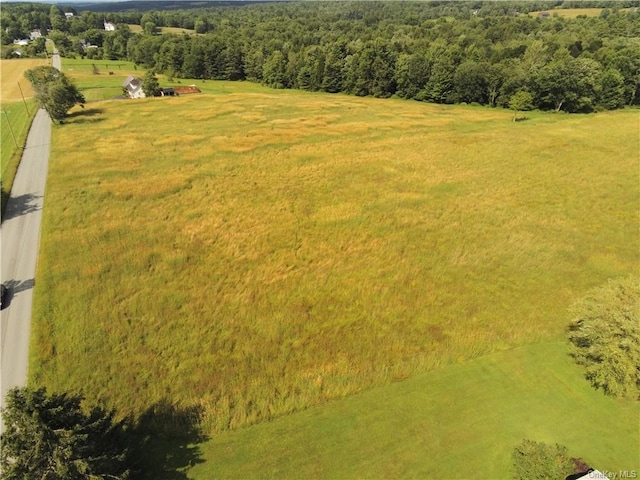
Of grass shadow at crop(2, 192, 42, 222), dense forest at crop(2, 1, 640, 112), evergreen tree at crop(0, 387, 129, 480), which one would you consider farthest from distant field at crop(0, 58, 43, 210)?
evergreen tree at crop(0, 387, 129, 480)

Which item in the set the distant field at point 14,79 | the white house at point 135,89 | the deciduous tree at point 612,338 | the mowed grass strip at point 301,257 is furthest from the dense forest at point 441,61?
the deciduous tree at point 612,338

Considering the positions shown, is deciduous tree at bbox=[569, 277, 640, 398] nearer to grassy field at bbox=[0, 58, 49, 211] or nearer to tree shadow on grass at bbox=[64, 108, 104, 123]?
grassy field at bbox=[0, 58, 49, 211]

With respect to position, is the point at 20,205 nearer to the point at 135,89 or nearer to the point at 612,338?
the point at 612,338

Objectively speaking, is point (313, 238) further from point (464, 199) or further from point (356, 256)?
point (464, 199)

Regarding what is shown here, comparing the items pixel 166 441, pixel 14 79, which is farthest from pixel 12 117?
pixel 166 441

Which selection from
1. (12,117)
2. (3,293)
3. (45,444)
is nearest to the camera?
(45,444)

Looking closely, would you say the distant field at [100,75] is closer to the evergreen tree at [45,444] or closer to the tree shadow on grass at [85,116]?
the tree shadow on grass at [85,116]
